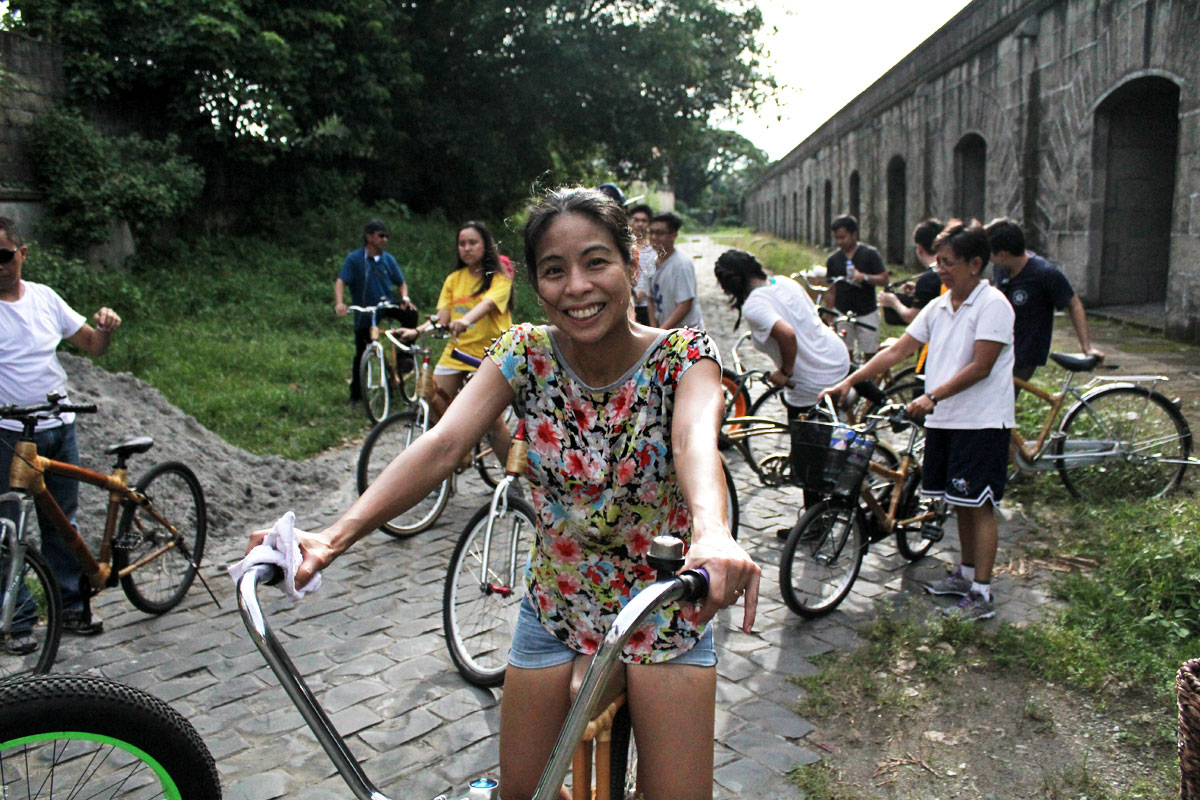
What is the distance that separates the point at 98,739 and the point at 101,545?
3394 mm

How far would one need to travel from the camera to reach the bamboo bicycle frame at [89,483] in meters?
4.57

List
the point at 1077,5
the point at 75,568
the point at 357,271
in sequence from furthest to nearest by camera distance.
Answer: the point at 1077,5, the point at 357,271, the point at 75,568

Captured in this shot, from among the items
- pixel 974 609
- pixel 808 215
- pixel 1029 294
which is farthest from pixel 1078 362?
pixel 808 215

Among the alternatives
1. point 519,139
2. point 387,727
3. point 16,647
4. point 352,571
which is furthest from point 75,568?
point 519,139

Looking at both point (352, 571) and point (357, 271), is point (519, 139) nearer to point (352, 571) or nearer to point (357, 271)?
point (357, 271)

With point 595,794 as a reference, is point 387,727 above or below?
below

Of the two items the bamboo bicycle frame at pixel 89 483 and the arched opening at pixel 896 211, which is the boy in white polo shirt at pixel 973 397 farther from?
the arched opening at pixel 896 211

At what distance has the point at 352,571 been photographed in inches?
236

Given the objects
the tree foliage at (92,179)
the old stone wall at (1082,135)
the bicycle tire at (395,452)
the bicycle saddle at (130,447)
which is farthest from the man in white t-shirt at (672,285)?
the tree foliage at (92,179)

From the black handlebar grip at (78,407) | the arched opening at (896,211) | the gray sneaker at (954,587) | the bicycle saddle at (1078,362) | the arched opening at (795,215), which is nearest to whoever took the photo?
the black handlebar grip at (78,407)

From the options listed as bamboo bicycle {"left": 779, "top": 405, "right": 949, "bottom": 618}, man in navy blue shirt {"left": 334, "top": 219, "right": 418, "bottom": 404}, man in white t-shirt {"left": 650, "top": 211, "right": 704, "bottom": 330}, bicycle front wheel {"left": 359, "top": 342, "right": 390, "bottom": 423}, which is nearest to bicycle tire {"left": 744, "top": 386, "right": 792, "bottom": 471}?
man in white t-shirt {"left": 650, "top": 211, "right": 704, "bottom": 330}

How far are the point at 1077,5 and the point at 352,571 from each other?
1184 centimetres

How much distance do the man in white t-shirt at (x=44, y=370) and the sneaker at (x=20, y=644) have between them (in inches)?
17.4

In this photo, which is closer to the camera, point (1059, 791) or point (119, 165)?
point (1059, 791)
